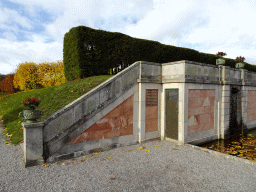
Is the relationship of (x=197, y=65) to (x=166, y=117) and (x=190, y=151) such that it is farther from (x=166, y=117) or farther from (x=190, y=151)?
(x=190, y=151)

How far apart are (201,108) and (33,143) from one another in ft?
24.2

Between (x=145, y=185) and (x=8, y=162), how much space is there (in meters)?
4.64

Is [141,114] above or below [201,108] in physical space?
below

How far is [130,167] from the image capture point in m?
5.08

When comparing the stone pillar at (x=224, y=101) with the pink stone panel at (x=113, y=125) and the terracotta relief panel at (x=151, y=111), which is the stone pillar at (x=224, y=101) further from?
the pink stone panel at (x=113, y=125)

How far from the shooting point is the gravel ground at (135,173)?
4051mm

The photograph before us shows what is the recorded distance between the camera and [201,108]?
325 inches

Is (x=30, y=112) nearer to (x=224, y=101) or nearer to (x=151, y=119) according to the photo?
(x=151, y=119)

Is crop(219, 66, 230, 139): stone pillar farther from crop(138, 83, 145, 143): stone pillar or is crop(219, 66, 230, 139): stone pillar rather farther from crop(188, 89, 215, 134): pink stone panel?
crop(138, 83, 145, 143): stone pillar

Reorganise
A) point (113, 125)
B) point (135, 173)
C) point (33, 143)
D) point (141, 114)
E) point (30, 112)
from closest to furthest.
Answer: point (135, 173)
point (33, 143)
point (30, 112)
point (113, 125)
point (141, 114)

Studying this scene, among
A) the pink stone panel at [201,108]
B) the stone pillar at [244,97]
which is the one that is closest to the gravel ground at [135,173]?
the pink stone panel at [201,108]

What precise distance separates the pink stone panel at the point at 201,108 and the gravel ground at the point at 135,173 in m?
1.99

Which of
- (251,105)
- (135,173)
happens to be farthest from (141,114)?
(251,105)

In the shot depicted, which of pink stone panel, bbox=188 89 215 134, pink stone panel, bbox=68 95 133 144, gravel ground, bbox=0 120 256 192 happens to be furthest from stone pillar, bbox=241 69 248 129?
pink stone panel, bbox=68 95 133 144
